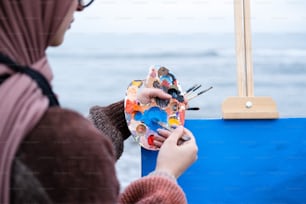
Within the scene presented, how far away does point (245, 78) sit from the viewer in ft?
2.97

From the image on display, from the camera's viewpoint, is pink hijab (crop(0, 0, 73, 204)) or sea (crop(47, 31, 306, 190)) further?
sea (crop(47, 31, 306, 190))

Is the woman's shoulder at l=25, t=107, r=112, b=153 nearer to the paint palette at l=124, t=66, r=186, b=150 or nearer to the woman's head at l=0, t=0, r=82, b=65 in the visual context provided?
the woman's head at l=0, t=0, r=82, b=65

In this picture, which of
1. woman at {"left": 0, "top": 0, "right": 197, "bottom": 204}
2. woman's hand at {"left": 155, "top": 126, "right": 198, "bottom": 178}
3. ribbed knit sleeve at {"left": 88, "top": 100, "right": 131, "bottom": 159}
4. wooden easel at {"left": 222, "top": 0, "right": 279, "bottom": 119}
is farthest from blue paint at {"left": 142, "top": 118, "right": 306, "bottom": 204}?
woman at {"left": 0, "top": 0, "right": 197, "bottom": 204}

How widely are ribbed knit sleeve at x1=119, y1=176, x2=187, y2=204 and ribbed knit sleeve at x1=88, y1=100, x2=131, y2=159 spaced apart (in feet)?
0.67

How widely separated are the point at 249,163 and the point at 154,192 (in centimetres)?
38

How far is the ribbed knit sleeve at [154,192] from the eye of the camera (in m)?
0.54

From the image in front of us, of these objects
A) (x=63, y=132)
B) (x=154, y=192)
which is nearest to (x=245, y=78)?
(x=154, y=192)

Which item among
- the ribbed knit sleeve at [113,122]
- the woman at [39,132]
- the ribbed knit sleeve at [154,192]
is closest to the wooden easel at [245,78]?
the ribbed knit sleeve at [113,122]

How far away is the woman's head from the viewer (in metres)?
0.41

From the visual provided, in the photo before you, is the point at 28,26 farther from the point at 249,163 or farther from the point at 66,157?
the point at 249,163

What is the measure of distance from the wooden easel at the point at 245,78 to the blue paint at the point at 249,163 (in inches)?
0.6

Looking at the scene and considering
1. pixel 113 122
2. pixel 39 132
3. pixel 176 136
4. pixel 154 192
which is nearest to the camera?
pixel 39 132

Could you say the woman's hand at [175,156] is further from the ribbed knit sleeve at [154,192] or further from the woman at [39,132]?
the woman at [39,132]

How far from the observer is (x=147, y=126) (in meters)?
0.82
